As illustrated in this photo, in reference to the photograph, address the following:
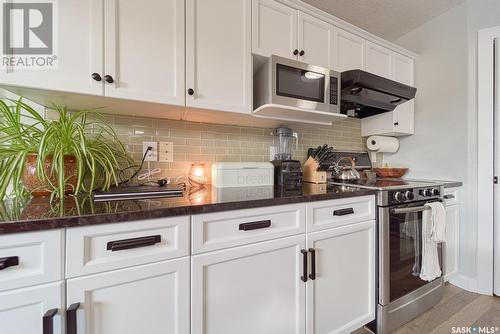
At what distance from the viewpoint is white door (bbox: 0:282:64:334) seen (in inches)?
24.2

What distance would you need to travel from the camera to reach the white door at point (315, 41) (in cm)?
154

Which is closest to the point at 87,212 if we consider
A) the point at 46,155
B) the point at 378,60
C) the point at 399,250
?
the point at 46,155

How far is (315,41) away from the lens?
159cm

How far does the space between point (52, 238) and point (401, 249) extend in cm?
182

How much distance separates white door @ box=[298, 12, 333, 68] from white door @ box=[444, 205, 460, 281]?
5.36 feet

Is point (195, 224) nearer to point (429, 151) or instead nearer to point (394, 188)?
point (394, 188)

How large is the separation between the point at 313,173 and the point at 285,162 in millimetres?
304

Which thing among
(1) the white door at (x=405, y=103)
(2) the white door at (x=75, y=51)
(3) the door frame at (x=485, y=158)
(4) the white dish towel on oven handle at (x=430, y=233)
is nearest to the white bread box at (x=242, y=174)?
(2) the white door at (x=75, y=51)

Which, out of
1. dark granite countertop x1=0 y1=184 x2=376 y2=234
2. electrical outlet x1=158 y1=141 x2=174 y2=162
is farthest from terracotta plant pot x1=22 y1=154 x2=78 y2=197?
electrical outlet x1=158 y1=141 x2=174 y2=162

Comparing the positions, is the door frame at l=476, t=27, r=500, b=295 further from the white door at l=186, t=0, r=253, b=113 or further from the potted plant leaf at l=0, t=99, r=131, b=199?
the potted plant leaf at l=0, t=99, r=131, b=199

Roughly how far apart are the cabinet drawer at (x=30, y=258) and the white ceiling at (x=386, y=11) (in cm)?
233

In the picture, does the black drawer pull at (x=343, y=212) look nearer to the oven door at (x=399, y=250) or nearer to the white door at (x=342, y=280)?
the white door at (x=342, y=280)

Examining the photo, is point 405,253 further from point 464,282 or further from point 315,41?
point 315,41

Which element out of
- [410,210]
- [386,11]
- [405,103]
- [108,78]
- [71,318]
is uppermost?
[386,11]
